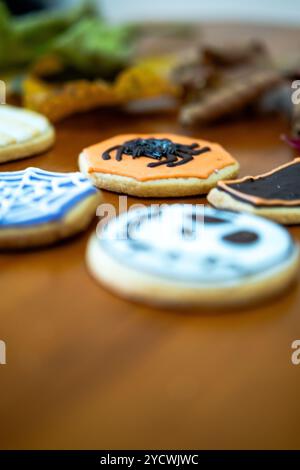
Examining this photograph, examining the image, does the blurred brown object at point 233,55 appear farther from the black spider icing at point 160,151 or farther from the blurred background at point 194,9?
the blurred background at point 194,9

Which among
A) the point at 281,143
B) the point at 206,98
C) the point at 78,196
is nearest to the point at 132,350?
the point at 78,196

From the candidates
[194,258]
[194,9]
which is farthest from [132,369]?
[194,9]

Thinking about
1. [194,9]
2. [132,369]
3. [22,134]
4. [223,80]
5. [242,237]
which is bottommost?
[132,369]

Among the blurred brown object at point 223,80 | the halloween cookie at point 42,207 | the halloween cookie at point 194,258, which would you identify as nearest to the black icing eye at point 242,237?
the halloween cookie at point 194,258

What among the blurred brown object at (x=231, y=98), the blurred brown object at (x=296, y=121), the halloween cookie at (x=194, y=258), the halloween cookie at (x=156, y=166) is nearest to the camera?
the halloween cookie at (x=194, y=258)

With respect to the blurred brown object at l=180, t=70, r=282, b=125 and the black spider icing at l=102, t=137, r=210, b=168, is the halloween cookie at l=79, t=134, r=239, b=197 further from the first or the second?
the blurred brown object at l=180, t=70, r=282, b=125

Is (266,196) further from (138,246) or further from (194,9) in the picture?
(194,9)
